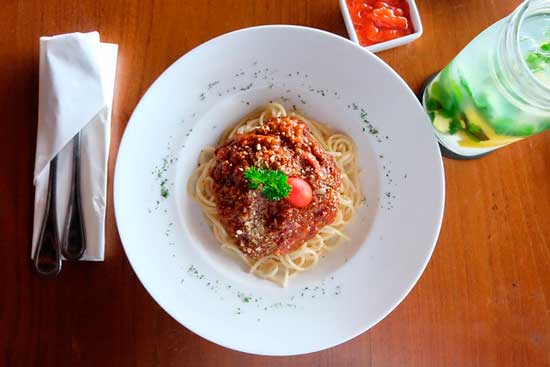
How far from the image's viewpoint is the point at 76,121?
2.28m

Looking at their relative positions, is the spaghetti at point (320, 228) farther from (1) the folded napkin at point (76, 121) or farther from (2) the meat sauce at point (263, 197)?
(1) the folded napkin at point (76, 121)

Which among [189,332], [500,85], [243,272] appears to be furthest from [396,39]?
[189,332]

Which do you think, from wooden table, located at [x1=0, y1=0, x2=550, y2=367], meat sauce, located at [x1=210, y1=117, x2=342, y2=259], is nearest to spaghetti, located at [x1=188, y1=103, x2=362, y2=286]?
meat sauce, located at [x1=210, y1=117, x2=342, y2=259]

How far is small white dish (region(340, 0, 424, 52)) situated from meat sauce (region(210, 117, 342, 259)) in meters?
0.50

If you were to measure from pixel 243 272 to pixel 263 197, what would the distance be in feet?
1.27

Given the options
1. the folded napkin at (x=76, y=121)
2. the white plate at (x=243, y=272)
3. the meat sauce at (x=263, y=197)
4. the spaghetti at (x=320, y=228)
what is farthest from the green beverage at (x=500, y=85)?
the folded napkin at (x=76, y=121)

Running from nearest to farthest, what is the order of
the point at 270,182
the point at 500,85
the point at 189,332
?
the point at 500,85 → the point at 270,182 → the point at 189,332

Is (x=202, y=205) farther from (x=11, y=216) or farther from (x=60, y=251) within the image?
(x=11, y=216)

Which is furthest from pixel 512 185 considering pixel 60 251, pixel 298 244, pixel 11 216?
pixel 11 216

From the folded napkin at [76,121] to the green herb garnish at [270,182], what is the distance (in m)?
0.69

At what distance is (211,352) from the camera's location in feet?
7.82

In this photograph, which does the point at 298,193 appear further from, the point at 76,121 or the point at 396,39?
the point at 76,121

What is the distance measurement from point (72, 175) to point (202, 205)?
618 mm

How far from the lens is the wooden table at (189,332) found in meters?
2.34
